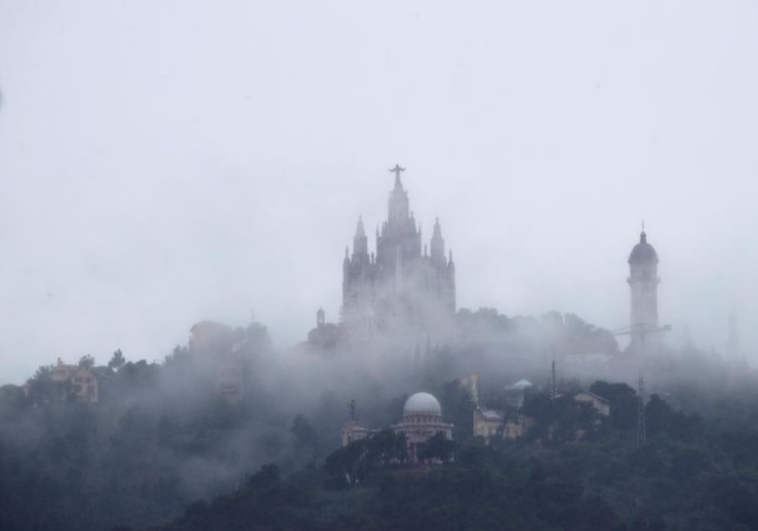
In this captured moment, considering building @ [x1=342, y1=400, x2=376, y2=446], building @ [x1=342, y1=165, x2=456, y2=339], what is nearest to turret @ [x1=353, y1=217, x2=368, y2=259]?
building @ [x1=342, y1=165, x2=456, y2=339]

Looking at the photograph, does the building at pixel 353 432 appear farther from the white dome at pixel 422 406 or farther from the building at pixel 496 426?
the building at pixel 496 426

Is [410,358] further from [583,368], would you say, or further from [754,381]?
[754,381]

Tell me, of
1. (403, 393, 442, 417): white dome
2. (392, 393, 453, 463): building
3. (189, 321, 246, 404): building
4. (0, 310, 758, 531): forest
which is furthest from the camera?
(189, 321, 246, 404): building

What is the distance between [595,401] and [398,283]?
22.4m

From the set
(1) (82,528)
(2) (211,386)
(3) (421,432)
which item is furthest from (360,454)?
(2) (211,386)

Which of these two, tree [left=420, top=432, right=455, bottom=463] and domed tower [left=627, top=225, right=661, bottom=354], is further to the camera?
domed tower [left=627, top=225, right=661, bottom=354]

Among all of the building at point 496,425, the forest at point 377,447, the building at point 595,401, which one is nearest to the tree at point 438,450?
the forest at point 377,447

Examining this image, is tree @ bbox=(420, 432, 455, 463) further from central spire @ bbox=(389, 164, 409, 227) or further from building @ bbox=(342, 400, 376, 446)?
central spire @ bbox=(389, 164, 409, 227)

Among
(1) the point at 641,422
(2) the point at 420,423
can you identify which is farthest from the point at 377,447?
(1) the point at 641,422

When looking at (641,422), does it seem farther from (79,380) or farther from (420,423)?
(79,380)

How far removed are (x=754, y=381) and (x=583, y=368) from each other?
1166 centimetres

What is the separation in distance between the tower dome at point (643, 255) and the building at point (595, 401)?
15.9 meters

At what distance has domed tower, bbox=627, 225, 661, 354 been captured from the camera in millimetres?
155825

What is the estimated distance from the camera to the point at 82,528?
131125mm
